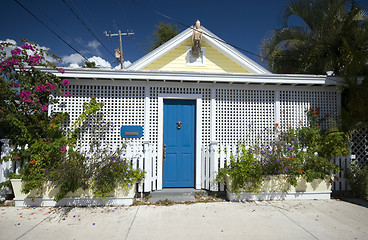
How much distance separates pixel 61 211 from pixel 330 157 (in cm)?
594

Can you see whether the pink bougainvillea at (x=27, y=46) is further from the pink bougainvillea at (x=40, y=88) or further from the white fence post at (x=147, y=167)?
the white fence post at (x=147, y=167)

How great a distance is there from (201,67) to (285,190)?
4.02 meters

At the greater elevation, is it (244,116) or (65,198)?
(244,116)

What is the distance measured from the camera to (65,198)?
4270mm

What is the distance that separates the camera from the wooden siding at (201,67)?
6.39m

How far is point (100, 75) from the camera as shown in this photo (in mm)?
4887

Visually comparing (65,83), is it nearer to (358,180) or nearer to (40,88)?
(40,88)

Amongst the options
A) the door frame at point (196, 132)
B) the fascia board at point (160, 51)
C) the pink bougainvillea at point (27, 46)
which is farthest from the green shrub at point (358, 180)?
the pink bougainvillea at point (27, 46)

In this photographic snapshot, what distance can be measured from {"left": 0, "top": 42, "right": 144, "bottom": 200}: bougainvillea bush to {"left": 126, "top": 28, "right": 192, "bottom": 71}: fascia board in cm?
189

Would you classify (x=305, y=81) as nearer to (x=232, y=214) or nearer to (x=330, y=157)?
(x=330, y=157)

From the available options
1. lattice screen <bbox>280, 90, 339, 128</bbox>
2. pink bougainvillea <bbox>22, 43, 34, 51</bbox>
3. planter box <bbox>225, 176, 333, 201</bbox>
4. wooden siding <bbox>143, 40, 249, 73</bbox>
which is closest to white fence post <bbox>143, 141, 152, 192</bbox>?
planter box <bbox>225, 176, 333, 201</bbox>

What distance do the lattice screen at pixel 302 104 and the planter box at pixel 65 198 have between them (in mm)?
4397

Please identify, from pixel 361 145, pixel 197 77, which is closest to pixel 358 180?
pixel 361 145

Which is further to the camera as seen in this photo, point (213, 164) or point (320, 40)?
point (320, 40)
